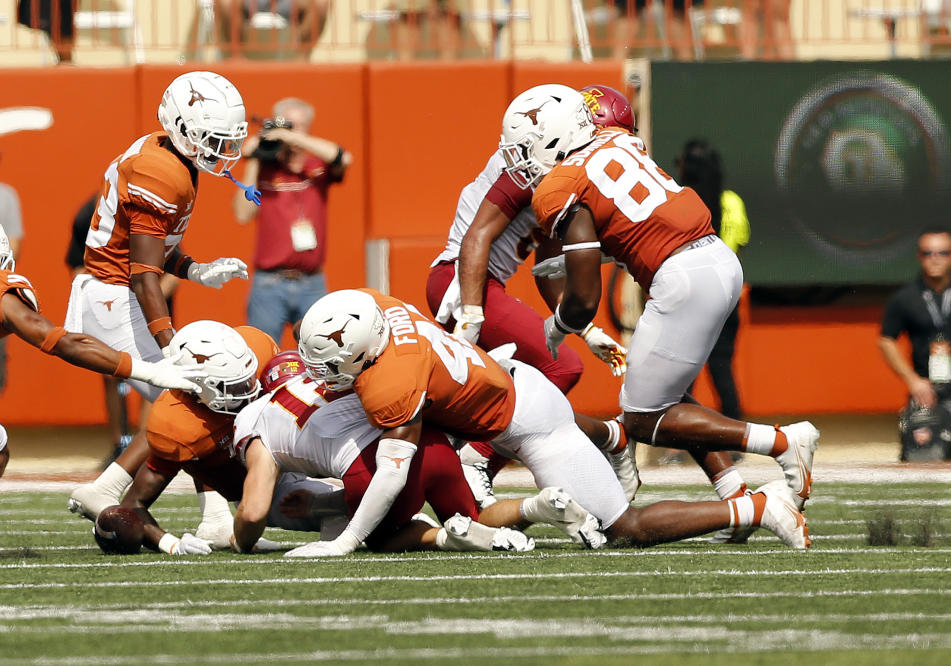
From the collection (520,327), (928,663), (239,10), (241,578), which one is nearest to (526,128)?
(520,327)

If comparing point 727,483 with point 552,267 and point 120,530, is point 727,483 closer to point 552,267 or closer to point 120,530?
Result: point 552,267

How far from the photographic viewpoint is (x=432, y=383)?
525cm

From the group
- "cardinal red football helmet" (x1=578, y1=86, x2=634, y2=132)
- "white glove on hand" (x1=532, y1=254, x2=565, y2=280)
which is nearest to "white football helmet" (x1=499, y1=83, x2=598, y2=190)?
"cardinal red football helmet" (x1=578, y1=86, x2=634, y2=132)

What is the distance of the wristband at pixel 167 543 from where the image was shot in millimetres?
5574

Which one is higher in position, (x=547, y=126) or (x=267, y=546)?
(x=547, y=126)

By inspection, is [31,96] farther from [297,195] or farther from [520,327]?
[520,327]

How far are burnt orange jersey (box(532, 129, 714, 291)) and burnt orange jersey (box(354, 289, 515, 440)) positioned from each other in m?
0.56

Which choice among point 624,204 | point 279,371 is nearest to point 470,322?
point 279,371

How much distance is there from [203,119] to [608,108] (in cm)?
151

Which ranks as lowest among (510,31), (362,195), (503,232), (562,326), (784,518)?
(784,518)

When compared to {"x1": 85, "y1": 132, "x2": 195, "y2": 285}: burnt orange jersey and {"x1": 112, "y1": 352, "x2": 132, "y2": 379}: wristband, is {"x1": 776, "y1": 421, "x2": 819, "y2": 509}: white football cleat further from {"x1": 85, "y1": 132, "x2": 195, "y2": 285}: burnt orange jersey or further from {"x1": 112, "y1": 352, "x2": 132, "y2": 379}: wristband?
{"x1": 85, "y1": 132, "x2": 195, "y2": 285}: burnt orange jersey

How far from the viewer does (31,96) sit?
977 cm

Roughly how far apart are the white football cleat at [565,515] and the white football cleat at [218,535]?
1.06m

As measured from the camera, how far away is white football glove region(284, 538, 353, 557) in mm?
5312
